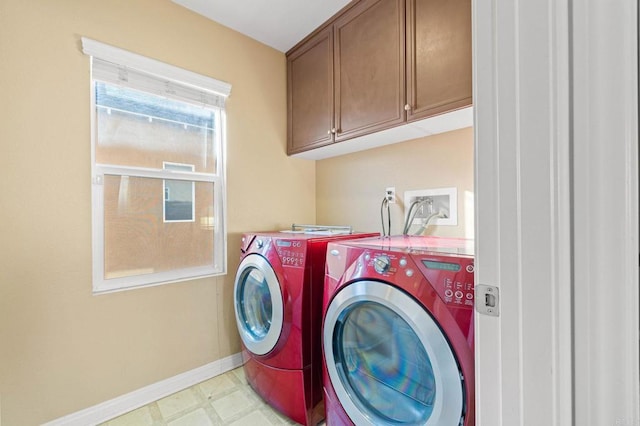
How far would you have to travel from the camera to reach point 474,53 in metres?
0.61

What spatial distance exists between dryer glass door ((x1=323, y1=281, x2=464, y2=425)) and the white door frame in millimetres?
268

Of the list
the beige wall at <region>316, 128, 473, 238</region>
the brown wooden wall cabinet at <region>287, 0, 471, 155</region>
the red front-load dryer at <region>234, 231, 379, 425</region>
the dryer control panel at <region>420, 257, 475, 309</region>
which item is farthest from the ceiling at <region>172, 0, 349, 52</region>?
the dryer control panel at <region>420, 257, 475, 309</region>

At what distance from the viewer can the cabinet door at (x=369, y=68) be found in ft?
4.74

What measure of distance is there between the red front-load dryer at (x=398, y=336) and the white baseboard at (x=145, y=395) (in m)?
1.00

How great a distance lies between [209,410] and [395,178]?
5.82ft

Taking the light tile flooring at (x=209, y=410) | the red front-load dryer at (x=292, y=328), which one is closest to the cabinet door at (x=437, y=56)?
the red front-load dryer at (x=292, y=328)

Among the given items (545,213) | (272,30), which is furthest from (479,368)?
(272,30)

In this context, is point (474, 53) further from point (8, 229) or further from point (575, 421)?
point (8, 229)

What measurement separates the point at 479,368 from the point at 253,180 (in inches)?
71.0

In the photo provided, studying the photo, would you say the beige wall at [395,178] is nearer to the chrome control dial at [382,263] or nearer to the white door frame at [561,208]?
the chrome control dial at [382,263]

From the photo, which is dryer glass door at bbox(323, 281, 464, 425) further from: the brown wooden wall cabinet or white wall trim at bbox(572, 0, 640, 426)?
the brown wooden wall cabinet

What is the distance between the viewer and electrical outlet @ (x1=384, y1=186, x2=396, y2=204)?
186 cm

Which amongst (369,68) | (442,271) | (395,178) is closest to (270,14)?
(369,68)

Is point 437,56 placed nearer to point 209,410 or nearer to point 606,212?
point 606,212
